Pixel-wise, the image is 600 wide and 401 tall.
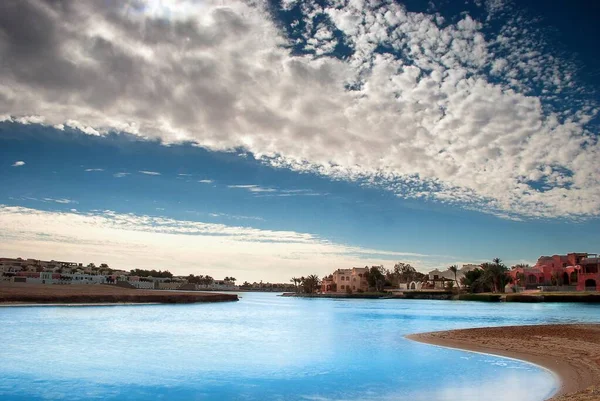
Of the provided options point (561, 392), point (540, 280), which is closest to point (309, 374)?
point (561, 392)

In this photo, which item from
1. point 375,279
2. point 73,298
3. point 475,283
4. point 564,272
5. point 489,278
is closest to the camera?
point 73,298

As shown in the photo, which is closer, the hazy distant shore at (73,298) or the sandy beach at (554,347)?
the sandy beach at (554,347)

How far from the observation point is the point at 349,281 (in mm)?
185875

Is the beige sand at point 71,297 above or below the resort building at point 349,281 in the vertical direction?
below

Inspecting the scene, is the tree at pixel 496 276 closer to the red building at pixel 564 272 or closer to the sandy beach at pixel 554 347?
the red building at pixel 564 272

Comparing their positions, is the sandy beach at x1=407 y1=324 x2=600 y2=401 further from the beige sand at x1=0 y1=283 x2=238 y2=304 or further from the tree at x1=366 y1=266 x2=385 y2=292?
the tree at x1=366 y1=266 x2=385 y2=292

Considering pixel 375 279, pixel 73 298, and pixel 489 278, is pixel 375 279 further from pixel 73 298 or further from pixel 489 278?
pixel 73 298

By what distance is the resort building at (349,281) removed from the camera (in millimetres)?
183250

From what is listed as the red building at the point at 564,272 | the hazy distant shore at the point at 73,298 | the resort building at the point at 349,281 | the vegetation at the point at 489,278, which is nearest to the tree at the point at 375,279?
the resort building at the point at 349,281

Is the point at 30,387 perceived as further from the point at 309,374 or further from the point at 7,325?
the point at 7,325

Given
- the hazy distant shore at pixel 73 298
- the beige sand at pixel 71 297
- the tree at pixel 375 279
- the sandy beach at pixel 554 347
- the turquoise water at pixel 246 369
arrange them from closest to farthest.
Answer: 1. the sandy beach at pixel 554 347
2. the turquoise water at pixel 246 369
3. the hazy distant shore at pixel 73 298
4. the beige sand at pixel 71 297
5. the tree at pixel 375 279

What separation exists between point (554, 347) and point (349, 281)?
15852cm

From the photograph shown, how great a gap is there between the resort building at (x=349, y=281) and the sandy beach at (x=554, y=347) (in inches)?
5631

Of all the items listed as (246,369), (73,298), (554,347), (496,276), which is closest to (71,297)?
(73,298)
